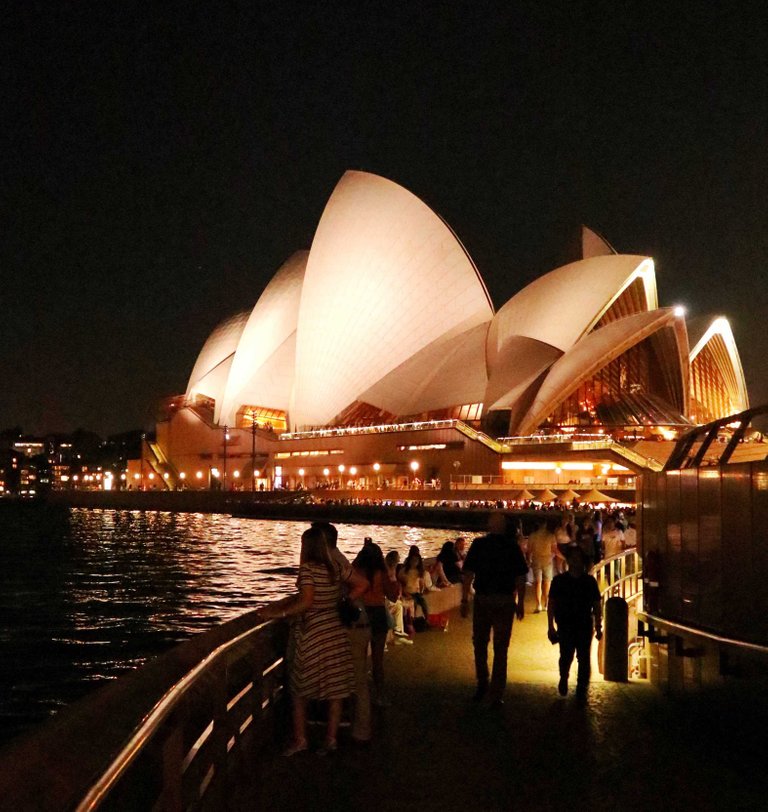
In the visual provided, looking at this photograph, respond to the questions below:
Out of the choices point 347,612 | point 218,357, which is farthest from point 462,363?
point 347,612

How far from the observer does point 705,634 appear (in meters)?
4.77

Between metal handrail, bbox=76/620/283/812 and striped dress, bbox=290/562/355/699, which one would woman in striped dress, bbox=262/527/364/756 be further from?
metal handrail, bbox=76/620/283/812

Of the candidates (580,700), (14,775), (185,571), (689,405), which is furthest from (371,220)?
(14,775)

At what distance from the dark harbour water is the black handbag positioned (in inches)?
196

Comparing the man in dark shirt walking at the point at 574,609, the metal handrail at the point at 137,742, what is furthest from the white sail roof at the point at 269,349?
the metal handrail at the point at 137,742

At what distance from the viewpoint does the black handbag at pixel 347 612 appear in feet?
13.9

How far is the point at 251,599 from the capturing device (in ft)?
54.0

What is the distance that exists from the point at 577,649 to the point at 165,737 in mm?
3977

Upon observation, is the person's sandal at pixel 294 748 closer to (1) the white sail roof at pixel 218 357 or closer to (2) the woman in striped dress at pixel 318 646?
(2) the woman in striped dress at pixel 318 646

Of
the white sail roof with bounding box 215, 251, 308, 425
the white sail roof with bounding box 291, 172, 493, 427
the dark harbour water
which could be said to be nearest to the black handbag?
the dark harbour water

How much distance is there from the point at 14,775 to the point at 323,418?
55.2 metres

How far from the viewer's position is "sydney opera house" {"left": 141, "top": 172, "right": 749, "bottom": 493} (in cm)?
4466

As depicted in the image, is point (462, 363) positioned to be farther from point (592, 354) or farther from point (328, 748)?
point (328, 748)

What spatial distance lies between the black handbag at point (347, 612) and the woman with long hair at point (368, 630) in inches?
5.4
